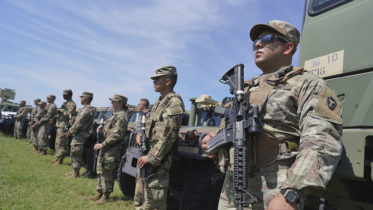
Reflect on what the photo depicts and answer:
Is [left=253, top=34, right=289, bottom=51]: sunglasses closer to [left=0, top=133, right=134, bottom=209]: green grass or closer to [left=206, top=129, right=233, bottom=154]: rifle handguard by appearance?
[left=206, top=129, right=233, bottom=154]: rifle handguard

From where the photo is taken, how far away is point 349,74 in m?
2.09

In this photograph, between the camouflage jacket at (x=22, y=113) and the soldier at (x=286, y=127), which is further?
the camouflage jacket at (x=22, y=113)

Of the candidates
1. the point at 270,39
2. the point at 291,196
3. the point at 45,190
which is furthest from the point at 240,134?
the point at 45,190

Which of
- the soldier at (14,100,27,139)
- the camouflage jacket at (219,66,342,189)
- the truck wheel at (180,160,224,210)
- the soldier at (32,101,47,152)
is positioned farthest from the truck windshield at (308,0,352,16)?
the soldier at (14,100,27,139)

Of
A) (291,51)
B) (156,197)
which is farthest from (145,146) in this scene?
(291,51)

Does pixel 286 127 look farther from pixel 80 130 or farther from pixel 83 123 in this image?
pixel 80 130

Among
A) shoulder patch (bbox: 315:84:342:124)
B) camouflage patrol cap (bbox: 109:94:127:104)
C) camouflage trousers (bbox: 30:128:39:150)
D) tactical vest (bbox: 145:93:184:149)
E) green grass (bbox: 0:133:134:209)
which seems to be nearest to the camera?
shoulder patch (bbox: 315:84:342:124)

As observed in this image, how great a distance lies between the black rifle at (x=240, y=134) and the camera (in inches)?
59.1

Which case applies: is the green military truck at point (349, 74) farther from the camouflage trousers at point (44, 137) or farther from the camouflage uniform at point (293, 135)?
the camouflage trousers at point (44, 137)

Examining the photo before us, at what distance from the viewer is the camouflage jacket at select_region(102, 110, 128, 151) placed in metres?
4.82

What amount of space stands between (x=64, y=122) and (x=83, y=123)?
6.00 ft

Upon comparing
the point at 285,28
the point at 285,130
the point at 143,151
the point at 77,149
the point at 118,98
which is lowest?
the point at 77,149

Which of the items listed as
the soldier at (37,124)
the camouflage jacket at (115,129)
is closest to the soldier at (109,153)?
the camouflage jacket at (115,129)

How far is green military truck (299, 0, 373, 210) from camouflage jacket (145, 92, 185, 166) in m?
1.37
